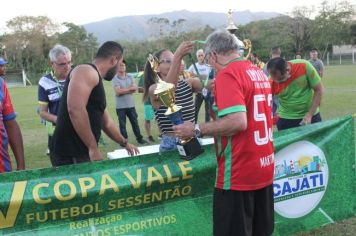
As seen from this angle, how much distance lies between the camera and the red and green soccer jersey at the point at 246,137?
2639 millimetres

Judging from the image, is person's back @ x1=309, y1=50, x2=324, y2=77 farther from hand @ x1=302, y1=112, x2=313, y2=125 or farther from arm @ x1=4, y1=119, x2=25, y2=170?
arm @ x1=4, y1=119, x2=25, y2=170

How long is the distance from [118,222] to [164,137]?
1.17m

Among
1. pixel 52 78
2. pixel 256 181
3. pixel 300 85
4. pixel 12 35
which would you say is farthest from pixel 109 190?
pixel 12 35

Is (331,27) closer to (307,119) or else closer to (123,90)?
(123,90)

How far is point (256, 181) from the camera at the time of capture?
281 centimetres

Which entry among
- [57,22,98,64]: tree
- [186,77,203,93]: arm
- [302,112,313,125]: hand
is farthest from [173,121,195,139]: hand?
[57,22,98,64]: tree

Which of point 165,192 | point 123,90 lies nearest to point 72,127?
point 165,192

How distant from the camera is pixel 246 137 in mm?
2727

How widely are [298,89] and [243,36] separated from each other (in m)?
63.9

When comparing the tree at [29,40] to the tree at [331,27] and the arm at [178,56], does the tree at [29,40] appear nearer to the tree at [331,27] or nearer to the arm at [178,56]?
the tree at [331,27]

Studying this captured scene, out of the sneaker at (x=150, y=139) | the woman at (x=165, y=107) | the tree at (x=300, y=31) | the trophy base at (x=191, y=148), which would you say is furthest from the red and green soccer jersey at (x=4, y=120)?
the tree at (x=300, y=31)

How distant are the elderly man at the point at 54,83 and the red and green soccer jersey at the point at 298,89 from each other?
111 inches

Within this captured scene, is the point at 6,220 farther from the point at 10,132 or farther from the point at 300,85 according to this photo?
the point at 300,85

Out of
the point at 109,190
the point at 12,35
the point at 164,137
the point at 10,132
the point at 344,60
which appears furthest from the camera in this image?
the point at 12,35
